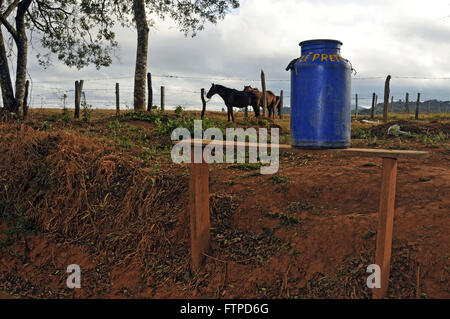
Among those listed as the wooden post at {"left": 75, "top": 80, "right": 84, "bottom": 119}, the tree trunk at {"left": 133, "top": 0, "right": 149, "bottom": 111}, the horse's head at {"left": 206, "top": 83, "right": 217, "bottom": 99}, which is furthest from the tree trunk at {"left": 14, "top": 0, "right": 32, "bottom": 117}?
the horse's head at {"left": 206, "top": 83, "right": 217, "bottom": 99}

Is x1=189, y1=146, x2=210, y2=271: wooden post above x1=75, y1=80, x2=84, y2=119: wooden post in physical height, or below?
below

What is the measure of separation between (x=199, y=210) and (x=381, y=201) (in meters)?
1.78

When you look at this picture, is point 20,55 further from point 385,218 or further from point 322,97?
point 385,218

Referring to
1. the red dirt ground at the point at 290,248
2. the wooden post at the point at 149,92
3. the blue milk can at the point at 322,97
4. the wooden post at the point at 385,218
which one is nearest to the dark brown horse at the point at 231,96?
the wooden post at the point at 149,92

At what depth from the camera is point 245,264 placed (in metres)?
3.95

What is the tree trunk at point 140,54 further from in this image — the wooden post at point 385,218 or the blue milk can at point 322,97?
the wooden post at point 385,218

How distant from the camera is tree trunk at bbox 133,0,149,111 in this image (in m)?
13.3

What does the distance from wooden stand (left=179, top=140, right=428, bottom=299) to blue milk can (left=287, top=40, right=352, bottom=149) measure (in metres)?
0.12

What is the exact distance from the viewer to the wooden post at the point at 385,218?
3.10m

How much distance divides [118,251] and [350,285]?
282cm

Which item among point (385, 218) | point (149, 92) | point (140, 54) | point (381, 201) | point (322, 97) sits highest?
point (140, 54)

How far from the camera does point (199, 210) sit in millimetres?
3904

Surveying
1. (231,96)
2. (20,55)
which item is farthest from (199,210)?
(231,96)

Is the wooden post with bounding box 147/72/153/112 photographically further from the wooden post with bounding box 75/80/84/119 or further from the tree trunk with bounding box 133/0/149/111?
the wooden post with bounding box 75/80/84/119
